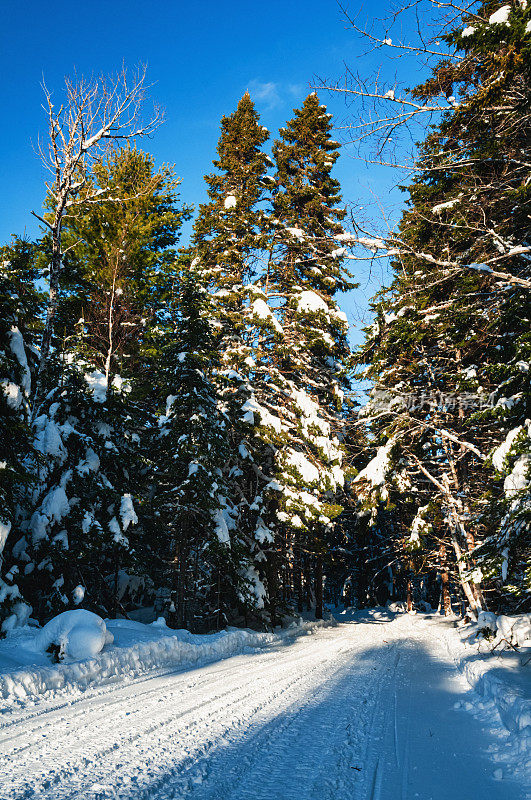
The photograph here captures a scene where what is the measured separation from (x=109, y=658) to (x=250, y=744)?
3821mm

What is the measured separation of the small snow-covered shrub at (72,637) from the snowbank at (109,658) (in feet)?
0.26

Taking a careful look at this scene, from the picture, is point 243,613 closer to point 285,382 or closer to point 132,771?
point 285,382

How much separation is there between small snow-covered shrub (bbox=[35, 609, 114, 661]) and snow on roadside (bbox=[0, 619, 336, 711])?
12cm

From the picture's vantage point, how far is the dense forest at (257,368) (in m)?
7.40

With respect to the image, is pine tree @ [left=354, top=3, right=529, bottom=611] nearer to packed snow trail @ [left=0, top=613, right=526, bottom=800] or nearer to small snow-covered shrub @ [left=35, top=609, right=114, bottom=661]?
packed snow trail @ [left=0, top=613, right=526, bottom=800]

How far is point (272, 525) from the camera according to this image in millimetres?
16547

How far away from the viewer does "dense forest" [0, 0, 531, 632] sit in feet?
24.3

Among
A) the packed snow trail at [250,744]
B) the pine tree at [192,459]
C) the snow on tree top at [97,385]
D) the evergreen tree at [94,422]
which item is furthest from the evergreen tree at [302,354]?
the packed snow trail at [250,744]

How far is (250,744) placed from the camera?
465 centimetres

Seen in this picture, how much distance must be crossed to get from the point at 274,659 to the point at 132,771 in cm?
747

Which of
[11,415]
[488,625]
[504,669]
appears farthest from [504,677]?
[11,415]

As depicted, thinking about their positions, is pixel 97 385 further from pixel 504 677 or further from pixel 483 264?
pixel 504 677

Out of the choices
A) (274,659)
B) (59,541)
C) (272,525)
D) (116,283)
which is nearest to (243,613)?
(272,525)

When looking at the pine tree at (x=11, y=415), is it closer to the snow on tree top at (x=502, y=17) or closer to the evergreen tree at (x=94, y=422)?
the evergreen tree at (x=94, y=422)
